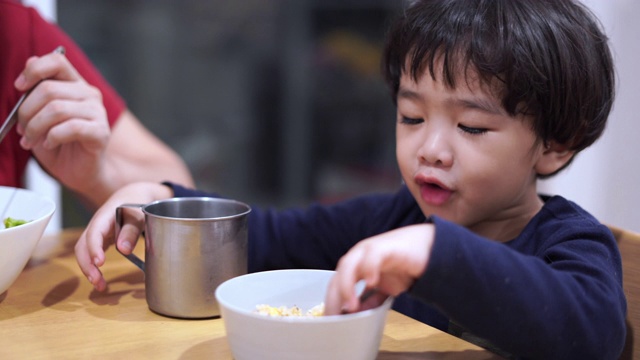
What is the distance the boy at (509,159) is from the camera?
0.68m

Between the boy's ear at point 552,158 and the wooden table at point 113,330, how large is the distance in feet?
1.05

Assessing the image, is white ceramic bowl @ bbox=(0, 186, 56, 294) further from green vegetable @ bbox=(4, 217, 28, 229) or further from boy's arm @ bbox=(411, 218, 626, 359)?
boy's arm @ bbox=(411, 218, 626, 359)

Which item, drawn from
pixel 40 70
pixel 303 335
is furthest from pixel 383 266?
pixel 40 70

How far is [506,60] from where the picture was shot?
2.90 ft

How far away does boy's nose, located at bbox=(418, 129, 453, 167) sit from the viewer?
89 cm

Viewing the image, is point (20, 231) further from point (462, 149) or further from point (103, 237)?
point (462, 149)

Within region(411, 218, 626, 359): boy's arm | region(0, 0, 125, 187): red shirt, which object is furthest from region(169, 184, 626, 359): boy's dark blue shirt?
region(0, 0, 125, 187): red shirt

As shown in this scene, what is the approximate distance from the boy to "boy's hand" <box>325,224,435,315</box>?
35 millimetres

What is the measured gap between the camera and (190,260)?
0.78 metres

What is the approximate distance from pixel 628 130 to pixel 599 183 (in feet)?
0.50

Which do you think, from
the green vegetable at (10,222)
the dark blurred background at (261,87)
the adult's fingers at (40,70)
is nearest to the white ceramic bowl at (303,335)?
the green vegetable at (10,222)

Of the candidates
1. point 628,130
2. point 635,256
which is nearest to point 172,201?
point 635,256

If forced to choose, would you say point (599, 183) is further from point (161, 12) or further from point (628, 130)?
point (161, 12)

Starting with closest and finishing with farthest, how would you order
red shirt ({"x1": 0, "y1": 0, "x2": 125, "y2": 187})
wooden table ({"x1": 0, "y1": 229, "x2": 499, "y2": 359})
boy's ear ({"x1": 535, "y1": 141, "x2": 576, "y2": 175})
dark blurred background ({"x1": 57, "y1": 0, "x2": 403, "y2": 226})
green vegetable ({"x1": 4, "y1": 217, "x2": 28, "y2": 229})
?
wooden table ({"x1": 0, "y1": 229, "x2": 499, "y2": 359}) < green vegetable ({"x1": 4, "y1": 217, "x2": 28, "y2": 229}) < boy's ear ({"x1": 535, "y1": 141, "x2": 576, "y2": 175}) < red shirt ({"x1": 0, "y1": 0, "x2": 125, "y2": 187}) < dark blurred background ({"x1": 57, "y1": 0, "x2": 403, "y2": 226})
